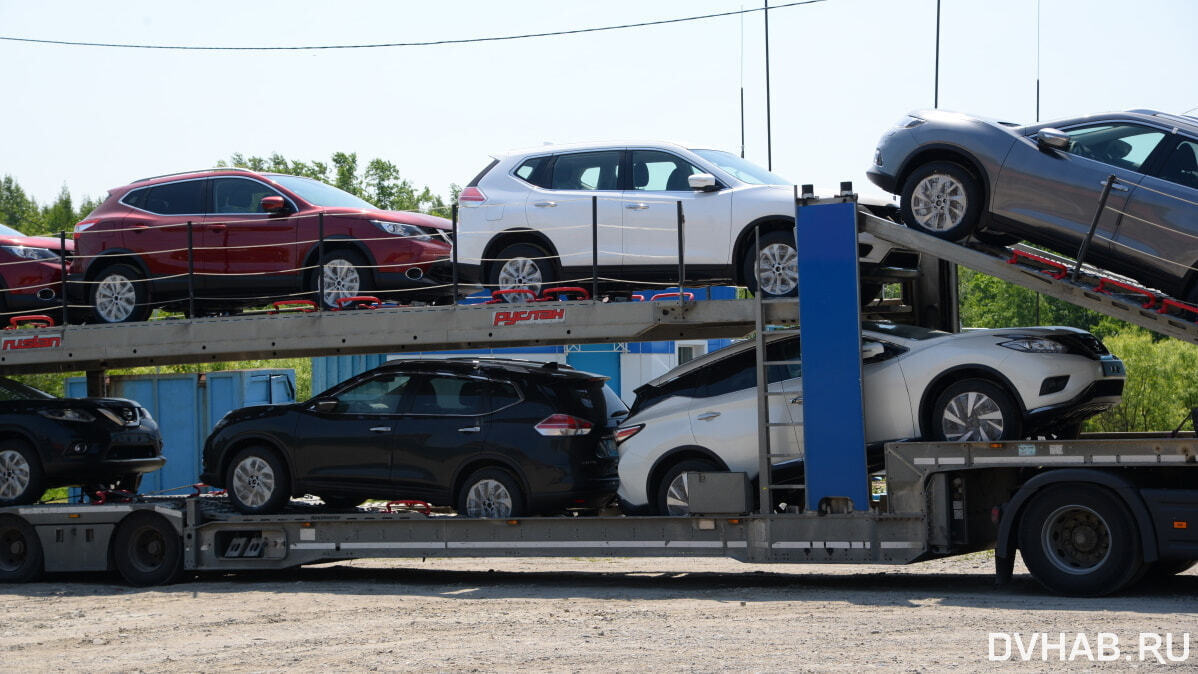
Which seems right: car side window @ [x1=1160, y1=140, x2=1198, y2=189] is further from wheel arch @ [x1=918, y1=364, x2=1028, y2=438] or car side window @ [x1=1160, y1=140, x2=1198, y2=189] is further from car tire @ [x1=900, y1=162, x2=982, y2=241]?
wheel arch @ [x1=918, y1=364, x2=1028, y2=438]

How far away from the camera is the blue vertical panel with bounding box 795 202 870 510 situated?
35.1 feet

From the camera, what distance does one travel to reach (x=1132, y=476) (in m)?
9.76

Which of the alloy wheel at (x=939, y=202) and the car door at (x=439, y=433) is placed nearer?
the alloy wheel at (x=939, y=202)

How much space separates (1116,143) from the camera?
10.2 meters

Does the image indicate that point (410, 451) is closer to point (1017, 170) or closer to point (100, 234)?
point (100, 234)

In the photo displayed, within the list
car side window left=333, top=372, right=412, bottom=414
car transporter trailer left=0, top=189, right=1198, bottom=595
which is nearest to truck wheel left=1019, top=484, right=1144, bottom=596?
car transporter trailer left=0, top=189, right=1198, bottom=595

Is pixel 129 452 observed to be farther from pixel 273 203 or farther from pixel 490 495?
pixel 490 495

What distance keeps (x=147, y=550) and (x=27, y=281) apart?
10.2ft

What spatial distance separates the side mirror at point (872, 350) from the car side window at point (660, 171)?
213cm

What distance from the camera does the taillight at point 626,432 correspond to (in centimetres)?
1155

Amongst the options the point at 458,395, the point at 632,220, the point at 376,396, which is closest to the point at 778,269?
the point at 632,220

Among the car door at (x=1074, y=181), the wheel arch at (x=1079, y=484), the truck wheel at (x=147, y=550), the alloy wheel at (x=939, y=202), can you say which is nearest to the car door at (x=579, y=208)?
the alloy wheel at (x=939, y=202)

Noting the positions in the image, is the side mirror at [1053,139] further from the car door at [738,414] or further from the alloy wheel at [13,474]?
the alloy wheel at [13,474]

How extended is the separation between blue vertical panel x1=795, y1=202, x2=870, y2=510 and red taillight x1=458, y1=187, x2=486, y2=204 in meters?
3.15
